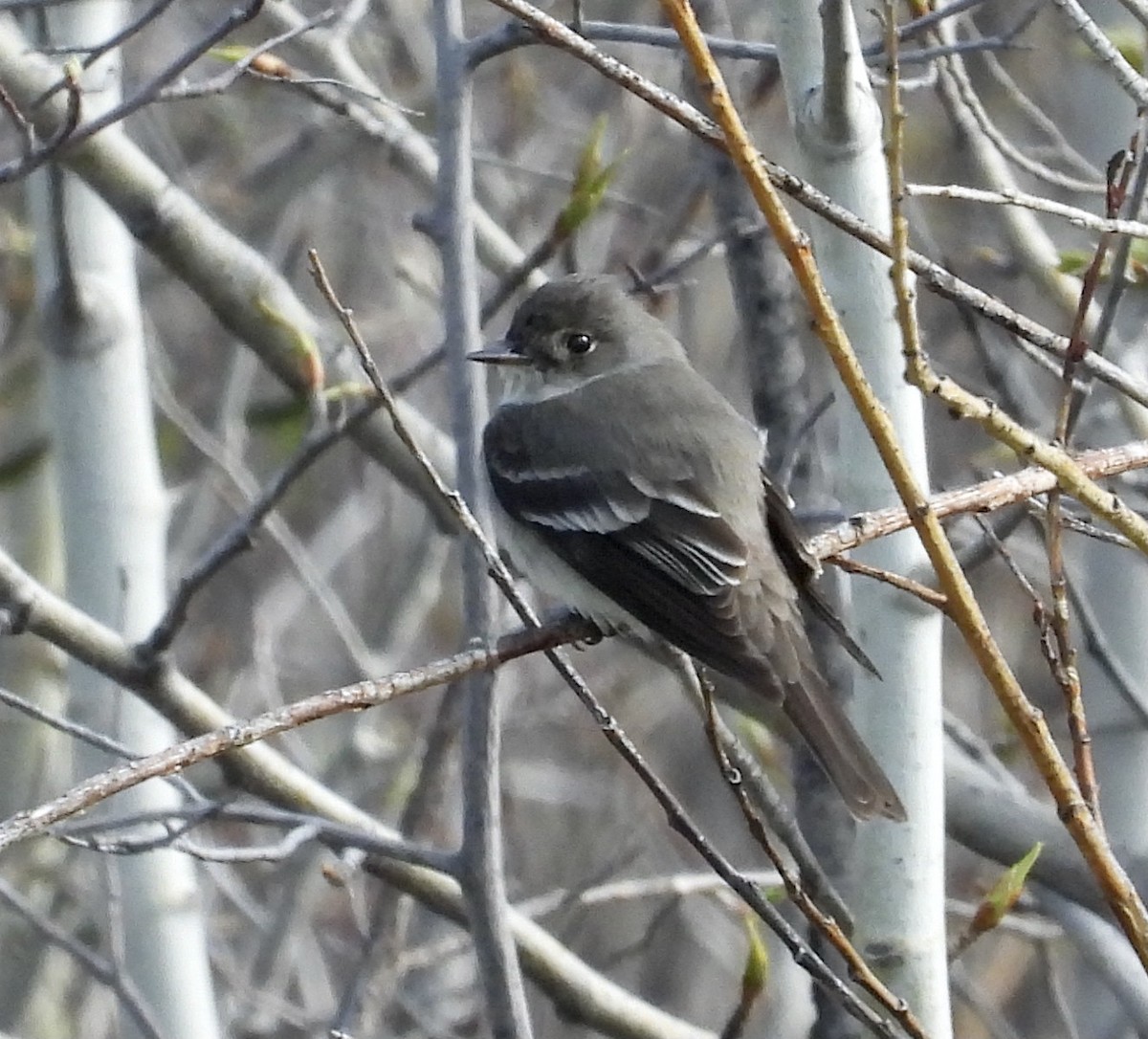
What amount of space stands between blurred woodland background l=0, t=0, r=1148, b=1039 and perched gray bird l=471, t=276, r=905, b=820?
0.57ft

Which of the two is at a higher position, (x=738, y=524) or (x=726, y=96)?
(x=738, y=524)

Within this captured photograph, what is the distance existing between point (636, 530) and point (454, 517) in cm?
Result: 100

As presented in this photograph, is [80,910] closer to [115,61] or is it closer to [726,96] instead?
[115,61]

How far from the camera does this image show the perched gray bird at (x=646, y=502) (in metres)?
3.38

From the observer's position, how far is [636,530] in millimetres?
3680

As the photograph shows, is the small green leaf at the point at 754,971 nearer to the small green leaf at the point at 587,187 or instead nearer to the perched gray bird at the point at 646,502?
the perched gray bird at the point at 646,502

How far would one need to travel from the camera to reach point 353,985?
345 cm

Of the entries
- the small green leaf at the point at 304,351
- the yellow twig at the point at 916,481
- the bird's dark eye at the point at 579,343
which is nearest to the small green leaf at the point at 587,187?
the small green leaf at the point at 304,351

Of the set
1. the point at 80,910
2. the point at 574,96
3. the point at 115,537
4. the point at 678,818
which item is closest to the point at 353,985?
the point at 115,537

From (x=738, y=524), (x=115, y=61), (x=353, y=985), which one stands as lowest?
(x=353, y=985)

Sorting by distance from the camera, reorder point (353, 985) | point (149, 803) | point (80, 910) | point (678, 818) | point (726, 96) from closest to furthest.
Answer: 1. point (726, 96)
2. point (678, 818)
3. point (353, 985)
4. point (149, 803)
5. point (80, 910)

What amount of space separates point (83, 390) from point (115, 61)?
2.40ft

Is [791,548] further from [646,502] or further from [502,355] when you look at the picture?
[502,355]

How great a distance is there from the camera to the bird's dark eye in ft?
13.7
